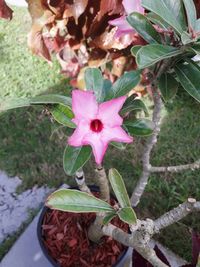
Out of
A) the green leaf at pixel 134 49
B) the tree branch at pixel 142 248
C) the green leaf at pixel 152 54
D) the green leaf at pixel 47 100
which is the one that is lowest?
the tree branch at pixel 142 248

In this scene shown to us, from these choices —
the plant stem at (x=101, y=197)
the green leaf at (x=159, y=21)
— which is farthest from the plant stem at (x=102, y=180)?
the green leaf at (x=159, y=21)

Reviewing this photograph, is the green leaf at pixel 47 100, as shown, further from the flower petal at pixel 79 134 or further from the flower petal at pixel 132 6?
the flower petal at pixel 132 6

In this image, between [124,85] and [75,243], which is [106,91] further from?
[75,243]

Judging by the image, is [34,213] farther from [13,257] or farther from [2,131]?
[2,131]

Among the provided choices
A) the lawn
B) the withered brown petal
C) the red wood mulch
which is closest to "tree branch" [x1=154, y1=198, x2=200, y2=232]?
the red wood mulch

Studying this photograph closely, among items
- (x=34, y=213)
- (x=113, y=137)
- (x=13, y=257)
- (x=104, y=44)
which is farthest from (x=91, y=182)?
(x=113, y=137)

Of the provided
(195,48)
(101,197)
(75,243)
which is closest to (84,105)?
(195,48)
